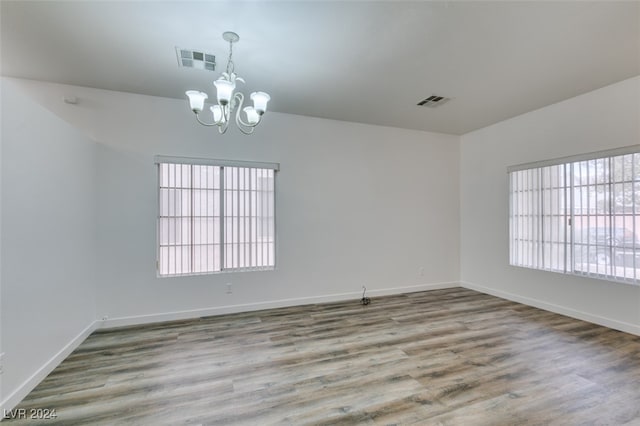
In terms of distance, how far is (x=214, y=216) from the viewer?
4.09m

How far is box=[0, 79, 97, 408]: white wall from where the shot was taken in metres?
2.12

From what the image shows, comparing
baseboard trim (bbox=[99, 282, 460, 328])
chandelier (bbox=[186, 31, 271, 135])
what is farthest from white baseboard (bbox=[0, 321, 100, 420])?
chandelier (bbox=[186, 31, 271, 135])

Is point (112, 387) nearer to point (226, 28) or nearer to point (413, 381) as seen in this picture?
point (413, 381)

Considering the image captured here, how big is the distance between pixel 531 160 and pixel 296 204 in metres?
3.73

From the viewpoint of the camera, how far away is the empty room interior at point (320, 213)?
221cm

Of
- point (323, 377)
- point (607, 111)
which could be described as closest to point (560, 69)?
point (607, 111)

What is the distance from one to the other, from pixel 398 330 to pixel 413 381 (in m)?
1.09

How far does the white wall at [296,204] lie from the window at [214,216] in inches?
5.3

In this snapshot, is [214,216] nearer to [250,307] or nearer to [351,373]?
[250,307]

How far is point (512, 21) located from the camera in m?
2.34

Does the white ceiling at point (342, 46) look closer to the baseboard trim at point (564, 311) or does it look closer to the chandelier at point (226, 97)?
the chandelier at point (226, 97)

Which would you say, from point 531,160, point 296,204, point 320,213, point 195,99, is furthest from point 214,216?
point 531,160

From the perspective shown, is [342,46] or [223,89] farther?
[342,46]

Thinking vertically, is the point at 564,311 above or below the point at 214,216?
below
